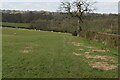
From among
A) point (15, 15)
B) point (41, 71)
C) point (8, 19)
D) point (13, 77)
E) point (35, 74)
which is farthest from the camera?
point (15, 15)

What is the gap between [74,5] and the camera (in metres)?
49.9

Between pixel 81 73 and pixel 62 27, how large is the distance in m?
74.8

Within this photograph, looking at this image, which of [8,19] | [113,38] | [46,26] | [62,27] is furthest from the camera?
[8,19]

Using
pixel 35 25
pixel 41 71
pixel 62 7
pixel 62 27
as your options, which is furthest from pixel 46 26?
pixel 41 71

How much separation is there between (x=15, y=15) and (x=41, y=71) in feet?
365

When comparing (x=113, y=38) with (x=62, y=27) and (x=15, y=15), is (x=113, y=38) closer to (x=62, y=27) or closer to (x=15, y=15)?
(x=62, y=27)

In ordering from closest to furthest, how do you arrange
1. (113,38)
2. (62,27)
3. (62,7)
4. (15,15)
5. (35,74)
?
1. (35,74)
2. (113,38)
3. (62,7)
4. (62,27)
5. (15,15)

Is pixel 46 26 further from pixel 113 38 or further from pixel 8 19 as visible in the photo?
pixel 113 38

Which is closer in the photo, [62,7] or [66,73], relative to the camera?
[66,73]

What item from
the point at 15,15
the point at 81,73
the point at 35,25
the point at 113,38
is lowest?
the point at 81,73

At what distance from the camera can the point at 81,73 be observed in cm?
866

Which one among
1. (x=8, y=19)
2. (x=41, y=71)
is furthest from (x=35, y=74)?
(x=8, y=19)

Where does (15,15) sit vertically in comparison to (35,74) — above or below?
above

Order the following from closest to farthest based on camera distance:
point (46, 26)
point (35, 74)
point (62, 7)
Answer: point (35, 74) → point (62, 7) → point (46, 26)
